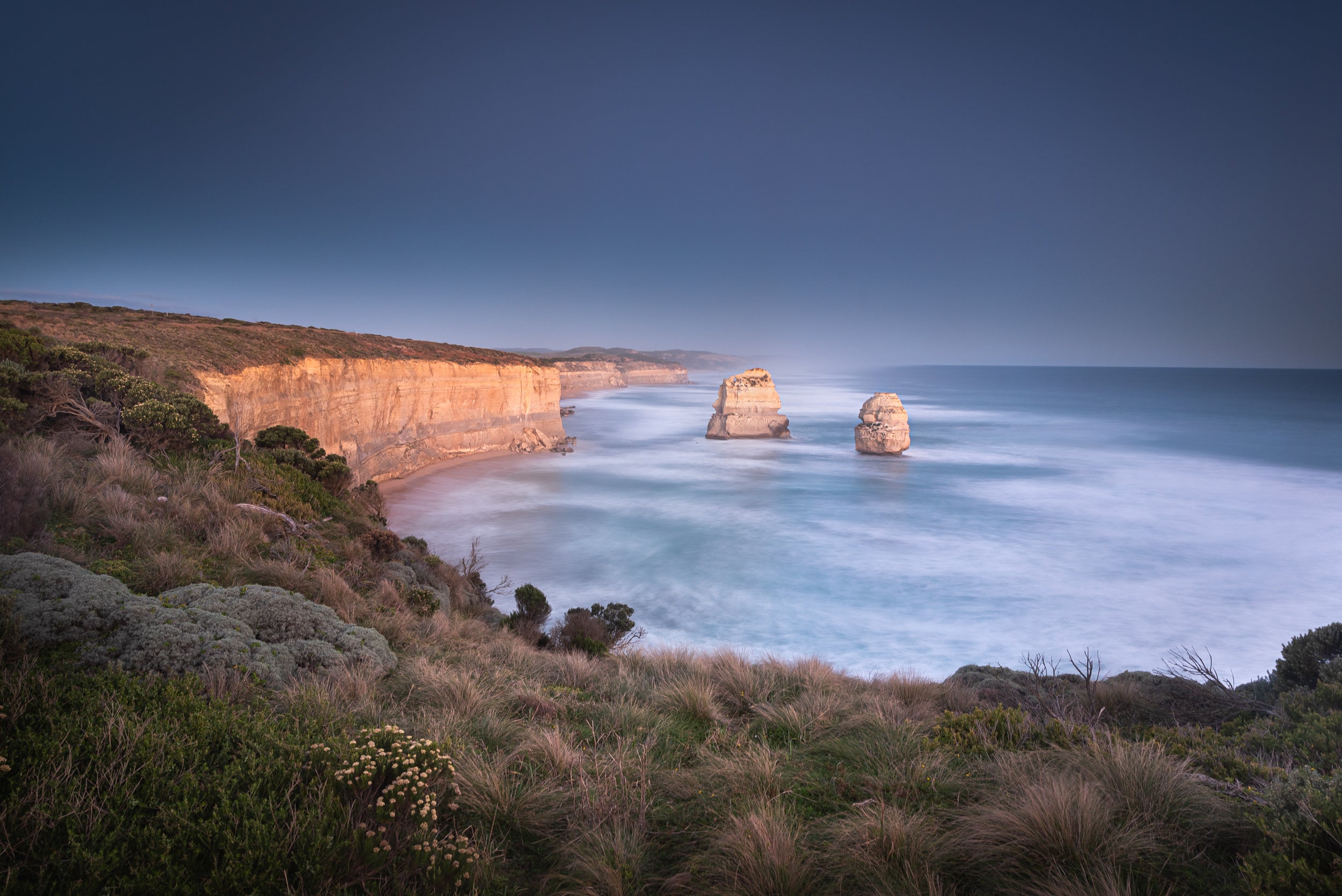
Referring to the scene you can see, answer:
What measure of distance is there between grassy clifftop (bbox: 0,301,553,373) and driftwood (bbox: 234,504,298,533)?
11197 mm

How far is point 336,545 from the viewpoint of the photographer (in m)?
9.60

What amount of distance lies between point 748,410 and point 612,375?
78605 millimetres

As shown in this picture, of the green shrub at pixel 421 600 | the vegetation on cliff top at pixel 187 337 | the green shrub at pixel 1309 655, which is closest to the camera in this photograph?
the green shrub at pixel 1309 655

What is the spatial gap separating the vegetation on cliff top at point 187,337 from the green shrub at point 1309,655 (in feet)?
71.0

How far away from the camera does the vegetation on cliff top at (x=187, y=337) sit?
54.5ft

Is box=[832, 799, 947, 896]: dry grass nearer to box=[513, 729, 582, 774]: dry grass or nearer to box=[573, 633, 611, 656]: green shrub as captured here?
box=[513, 729, 582, 774]: dry grass

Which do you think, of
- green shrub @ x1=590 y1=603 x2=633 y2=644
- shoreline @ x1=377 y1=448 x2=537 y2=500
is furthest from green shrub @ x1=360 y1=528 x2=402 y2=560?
shoreline @ x1=377 y1=448 x2=537 y2=500

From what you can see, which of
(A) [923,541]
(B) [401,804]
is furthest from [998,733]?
(A) [923,541]

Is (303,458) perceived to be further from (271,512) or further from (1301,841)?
(1301,841)

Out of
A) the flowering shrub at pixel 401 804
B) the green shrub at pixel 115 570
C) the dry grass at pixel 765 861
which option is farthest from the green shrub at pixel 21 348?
the dry grass at pixel 765 861

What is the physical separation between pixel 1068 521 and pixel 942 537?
7015mm

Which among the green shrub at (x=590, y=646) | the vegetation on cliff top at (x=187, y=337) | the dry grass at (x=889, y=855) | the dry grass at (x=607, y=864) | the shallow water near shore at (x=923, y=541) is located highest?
the vegetation on cliff top at (x=187, y=337)

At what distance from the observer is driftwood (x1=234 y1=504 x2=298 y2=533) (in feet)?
28.1

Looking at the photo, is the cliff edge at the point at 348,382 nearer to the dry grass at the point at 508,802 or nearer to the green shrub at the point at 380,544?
the green shrub at the point at 380,544
